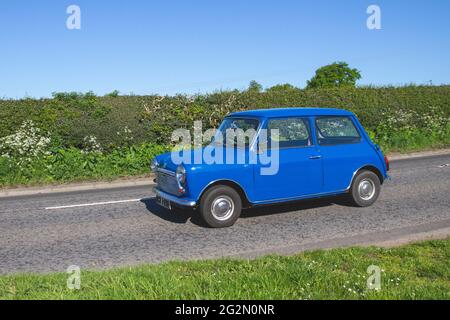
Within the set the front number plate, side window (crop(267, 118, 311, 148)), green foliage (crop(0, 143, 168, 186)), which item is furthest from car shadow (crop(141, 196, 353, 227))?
green foliage (crop(0, 143, 168, 186))

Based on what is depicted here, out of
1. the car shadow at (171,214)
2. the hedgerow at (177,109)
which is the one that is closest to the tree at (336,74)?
the hedgerow at (177,109)

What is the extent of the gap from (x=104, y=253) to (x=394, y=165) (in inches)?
412

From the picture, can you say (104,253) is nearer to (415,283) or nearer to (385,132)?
(415,283)

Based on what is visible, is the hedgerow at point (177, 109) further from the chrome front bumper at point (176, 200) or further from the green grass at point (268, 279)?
the green grass at point (268, 279)

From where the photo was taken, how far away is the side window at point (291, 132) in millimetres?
7277

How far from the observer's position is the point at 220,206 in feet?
22.8

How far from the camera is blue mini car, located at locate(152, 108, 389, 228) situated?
681 centimetres

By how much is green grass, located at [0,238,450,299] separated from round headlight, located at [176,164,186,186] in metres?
1.70

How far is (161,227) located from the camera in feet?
23.8

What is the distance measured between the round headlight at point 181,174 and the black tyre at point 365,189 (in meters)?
3.15

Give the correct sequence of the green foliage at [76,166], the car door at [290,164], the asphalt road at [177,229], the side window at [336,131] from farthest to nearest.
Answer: the green foliage at [76,166] < the side window at [336,131] < the car door at [290,164] < the asphalt road at [177,229]

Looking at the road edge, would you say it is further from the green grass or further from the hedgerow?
the green grass
